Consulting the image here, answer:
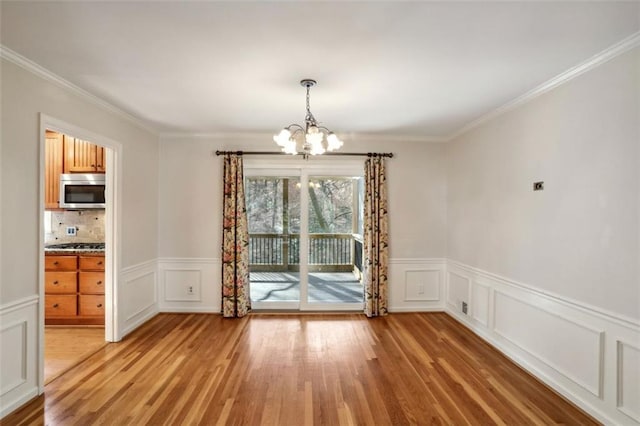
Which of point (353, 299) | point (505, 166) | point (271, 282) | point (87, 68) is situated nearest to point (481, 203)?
point (505, 166)

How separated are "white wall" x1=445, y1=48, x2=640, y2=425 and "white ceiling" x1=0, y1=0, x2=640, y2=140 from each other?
16.5 inches

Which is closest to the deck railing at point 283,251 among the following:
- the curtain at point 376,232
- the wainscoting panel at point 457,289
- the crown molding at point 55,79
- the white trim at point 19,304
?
the curtain at point 376,232

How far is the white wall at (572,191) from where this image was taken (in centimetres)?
215

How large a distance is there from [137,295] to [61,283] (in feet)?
2.94

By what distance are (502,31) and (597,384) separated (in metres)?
2.62

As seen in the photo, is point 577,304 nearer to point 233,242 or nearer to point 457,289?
point 457,289

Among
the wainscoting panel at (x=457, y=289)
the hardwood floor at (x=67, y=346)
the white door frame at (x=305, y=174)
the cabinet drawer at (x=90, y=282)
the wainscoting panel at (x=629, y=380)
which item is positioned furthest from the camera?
the white door frame at (x=305, y=174)

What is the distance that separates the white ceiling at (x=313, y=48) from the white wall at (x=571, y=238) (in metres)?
0.42

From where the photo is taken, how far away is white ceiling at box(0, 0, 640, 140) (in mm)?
1824

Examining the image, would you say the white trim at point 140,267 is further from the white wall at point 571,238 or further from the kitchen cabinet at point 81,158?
the white wall at point 571,238

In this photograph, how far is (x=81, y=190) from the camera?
4.17 metres

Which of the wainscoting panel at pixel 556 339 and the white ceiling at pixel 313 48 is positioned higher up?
the white ceiling at pixel 313 48

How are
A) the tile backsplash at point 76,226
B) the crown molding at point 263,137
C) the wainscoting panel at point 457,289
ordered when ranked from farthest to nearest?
the crown molding at point 263,137 < the tile backsplash at point 76,226 < the wainscoting panel at point 457,289

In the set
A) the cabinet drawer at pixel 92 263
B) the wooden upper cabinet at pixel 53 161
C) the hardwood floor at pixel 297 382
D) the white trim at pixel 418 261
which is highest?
the wooden upper cabinet at pixel 53 161
